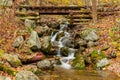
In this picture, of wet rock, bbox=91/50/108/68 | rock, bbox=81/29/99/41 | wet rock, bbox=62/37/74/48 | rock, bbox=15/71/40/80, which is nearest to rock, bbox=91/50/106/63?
wet rock, bbox=91/50/108/68

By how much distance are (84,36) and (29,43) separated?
465cm

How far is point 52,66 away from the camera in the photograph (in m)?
16.7

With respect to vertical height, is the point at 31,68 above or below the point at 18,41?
below

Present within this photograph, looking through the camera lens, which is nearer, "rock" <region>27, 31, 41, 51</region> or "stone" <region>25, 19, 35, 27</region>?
"rock" <region>27, 31, 41, 51</region>

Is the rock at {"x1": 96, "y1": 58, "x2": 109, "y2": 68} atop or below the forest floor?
below

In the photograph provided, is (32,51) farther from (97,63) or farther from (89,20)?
(89,20)

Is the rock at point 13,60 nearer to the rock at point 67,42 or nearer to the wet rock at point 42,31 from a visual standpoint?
the wet rock at point 42,31

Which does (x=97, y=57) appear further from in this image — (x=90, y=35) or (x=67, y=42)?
(x=67, y=42)

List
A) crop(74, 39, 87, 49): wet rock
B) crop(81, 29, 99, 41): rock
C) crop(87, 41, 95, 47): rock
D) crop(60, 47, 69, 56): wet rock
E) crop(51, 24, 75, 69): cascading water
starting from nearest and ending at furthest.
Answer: crop(51, 24, 75, 69): cascading water
crop(60, 47, 69, 56): wet rock
crop(87, 41, 95, 47): rock
crop(74, 39, 87, 49): wet rock
crop(81, 29, 99, 41): rock

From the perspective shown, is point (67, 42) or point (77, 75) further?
point (67, 42)

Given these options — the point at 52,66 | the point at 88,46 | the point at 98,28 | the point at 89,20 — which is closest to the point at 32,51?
the point at 52,66

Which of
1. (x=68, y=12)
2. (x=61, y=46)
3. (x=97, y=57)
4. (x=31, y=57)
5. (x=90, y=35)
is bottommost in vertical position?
(x=97, y=57)

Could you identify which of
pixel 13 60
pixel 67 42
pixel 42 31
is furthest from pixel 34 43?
pixel 67 42

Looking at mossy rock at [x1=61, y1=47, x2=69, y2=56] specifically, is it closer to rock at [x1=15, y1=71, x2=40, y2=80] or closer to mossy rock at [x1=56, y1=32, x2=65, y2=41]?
mossy rock at [x1=56, y1=32, x2=65, y2=41]
